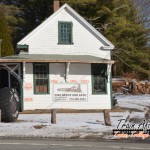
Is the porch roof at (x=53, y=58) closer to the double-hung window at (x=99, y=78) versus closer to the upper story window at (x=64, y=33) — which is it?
the double-hung window at (x=99, y=78)

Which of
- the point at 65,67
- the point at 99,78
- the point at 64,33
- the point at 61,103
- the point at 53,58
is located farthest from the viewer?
the point at 64,33

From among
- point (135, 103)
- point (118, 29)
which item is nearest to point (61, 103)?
point (135, 103)

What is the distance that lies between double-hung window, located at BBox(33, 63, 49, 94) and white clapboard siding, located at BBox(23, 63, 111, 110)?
21 cm

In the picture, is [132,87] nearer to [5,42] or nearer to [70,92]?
[5,42]

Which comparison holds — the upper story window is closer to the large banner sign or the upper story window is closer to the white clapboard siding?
the white clapboard siding

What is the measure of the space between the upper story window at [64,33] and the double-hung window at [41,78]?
215cm

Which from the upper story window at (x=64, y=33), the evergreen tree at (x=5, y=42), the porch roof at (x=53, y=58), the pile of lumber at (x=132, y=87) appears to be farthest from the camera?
the pile of lumber at (x=132, y=87)

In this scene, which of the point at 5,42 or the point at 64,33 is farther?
the point at 5,42

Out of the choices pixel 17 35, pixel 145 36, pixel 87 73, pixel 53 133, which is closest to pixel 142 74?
pixel 145 36

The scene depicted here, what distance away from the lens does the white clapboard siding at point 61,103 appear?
78.8 feet

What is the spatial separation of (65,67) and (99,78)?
7.53 ft

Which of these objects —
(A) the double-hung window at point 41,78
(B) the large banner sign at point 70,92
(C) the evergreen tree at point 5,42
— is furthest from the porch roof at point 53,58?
(C) the evergreen tree at point 5,42

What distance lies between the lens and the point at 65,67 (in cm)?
2425

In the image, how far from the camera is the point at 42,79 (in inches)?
955
